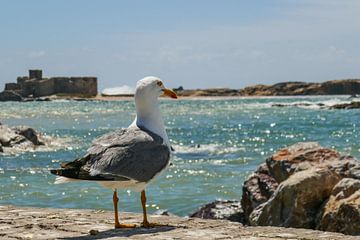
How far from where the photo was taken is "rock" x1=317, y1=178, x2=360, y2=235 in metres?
8.11

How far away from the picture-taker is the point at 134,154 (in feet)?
19.7

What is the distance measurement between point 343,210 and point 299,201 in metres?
0.79

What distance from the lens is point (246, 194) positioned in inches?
459

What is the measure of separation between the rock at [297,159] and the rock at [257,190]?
4.6 inches

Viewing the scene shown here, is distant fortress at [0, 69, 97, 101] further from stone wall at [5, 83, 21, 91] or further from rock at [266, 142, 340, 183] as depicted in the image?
rock at [266, 142, 340, 183]

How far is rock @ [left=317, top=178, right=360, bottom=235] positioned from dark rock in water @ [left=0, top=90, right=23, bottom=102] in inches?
5092

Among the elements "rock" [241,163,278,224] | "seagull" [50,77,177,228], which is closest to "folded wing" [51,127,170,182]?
A: "seagull" [50,77,177,228]

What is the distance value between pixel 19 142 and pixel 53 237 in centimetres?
2163

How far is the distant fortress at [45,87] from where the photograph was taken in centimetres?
13425

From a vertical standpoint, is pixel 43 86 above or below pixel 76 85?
below

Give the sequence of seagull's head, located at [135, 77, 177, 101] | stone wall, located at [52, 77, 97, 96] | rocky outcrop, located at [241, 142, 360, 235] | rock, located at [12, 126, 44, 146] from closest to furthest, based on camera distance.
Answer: seagull's head, located at [135, 77, 177, 101], rocky outcrop, located at [241, 142, 360, 235], rock, located at [12, 126, 44, 146], stone wall, located at [52, 77, 97, 96]

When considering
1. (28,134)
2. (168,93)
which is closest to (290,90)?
(28,134)

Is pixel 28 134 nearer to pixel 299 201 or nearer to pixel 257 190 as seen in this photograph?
pixel 257 190

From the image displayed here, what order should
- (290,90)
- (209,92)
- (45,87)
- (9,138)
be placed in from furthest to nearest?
(209,92), (290,90), (45,87), (9,138)
